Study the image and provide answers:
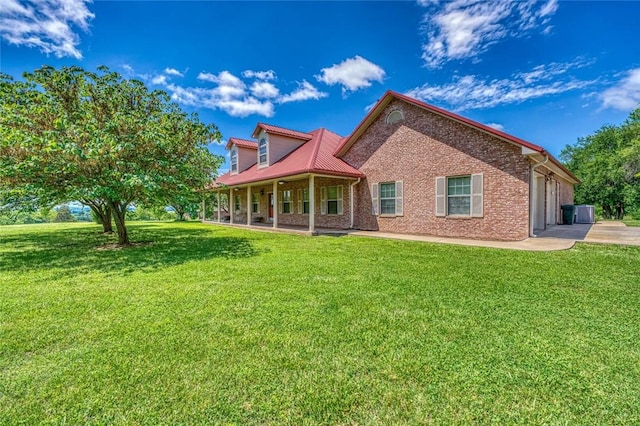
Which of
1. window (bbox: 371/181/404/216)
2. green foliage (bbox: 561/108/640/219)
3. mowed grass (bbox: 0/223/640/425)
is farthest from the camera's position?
green foliage (bbox: 561/108/640/219)

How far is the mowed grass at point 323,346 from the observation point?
85.7 inches

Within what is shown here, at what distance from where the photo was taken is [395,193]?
1288cm

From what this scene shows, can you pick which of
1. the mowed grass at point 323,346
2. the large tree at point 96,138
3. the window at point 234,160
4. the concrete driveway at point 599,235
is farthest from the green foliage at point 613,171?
the large tree at point 96,138

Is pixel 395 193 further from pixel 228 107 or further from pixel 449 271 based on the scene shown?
pixel 228 107

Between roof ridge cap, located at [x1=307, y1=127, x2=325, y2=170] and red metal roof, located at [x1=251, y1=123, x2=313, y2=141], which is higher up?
red metal roof, located at [x1=251, y1=123, x2=313, y2=141]

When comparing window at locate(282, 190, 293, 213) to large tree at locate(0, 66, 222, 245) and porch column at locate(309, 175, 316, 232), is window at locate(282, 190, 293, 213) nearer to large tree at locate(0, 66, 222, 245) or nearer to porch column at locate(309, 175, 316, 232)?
porch column at locate(309, 175, 316, 232)

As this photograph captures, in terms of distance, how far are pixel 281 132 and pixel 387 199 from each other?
7.70 meters

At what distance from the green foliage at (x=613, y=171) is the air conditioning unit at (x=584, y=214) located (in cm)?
524

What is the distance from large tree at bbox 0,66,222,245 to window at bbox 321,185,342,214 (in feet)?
21.8

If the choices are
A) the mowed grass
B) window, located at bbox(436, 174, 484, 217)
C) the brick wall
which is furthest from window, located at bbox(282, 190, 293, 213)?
the mowed grass

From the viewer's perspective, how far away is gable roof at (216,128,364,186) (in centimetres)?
1291

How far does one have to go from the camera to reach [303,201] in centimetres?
1700

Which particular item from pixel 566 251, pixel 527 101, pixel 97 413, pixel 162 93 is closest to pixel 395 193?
pixel 566 251

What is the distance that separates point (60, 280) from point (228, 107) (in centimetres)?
2153
